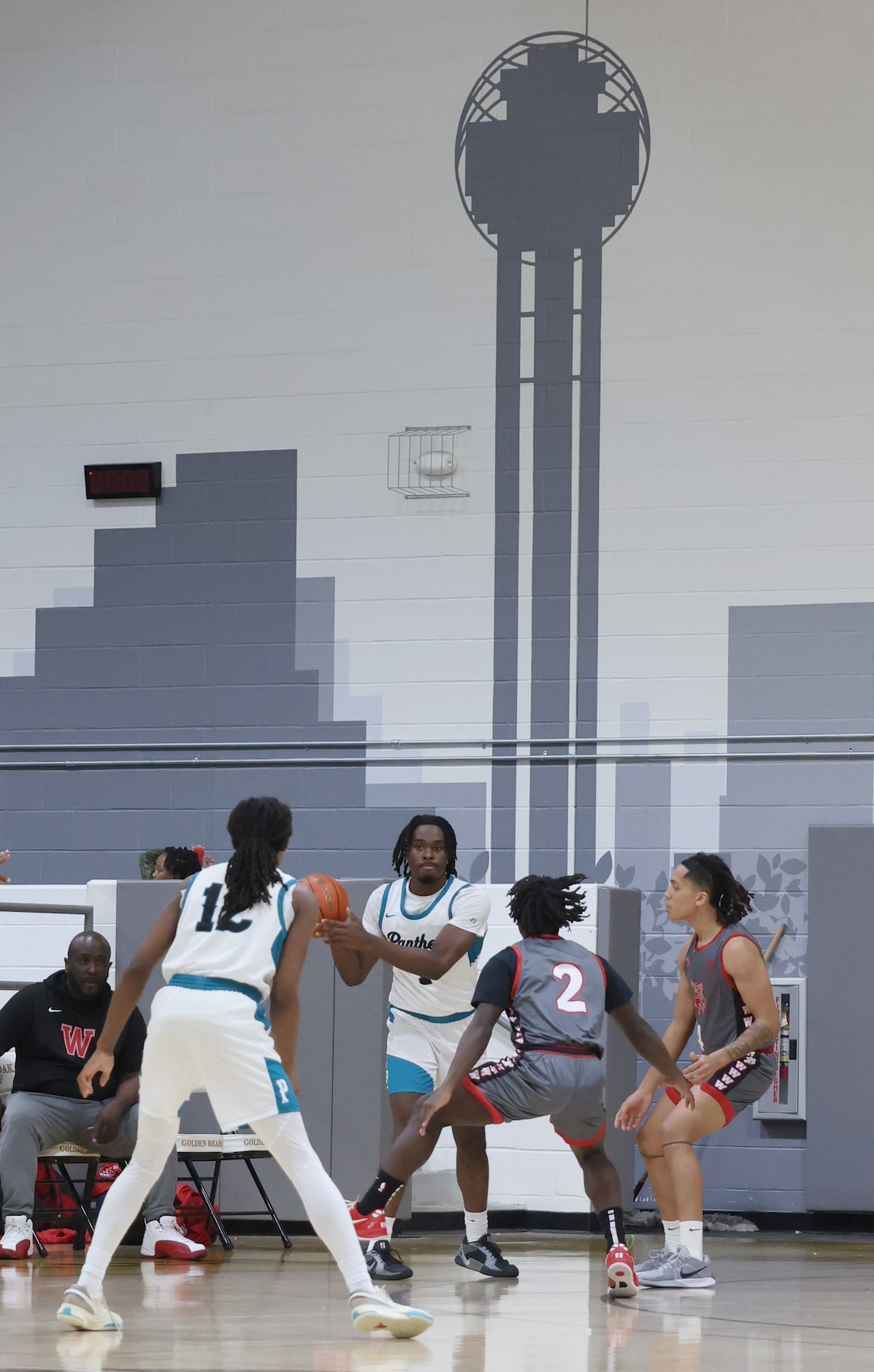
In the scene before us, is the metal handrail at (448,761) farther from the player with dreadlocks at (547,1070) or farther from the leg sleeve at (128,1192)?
the leg sleeve at (128,1192)

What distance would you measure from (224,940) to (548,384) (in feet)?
17.2

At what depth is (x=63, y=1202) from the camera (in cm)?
700

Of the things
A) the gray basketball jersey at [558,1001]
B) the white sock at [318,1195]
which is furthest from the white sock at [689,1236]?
the white sock at [318,1195]

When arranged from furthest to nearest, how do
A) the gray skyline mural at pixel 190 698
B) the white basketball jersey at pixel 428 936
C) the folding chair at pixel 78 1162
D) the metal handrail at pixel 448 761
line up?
the gray skyline mural at pixel 190 698
the metal handrail at pixel 448 761
the folding chair at pixel 78 1162
the white basketball jersey at pixel 428 936

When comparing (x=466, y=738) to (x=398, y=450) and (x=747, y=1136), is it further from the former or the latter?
(x=747, y=1136)

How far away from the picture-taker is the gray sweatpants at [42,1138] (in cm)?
630

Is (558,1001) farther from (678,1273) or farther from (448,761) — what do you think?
(448,761)

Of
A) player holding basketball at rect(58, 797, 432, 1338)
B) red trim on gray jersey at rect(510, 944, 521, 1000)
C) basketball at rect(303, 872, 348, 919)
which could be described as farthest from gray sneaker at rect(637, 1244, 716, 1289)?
basketball at rect(303, 872, 348, 919)

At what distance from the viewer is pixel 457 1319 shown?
473 centimetres

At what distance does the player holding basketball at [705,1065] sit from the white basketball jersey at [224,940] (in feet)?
5.35

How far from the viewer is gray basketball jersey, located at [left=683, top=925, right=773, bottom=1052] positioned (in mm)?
5672

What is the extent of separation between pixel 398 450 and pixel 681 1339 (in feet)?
18.6

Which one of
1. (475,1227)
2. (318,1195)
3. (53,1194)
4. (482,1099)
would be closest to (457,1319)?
(482,1099)

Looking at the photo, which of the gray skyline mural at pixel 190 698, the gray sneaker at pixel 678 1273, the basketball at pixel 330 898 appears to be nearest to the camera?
the basketball at pixel 330 898
